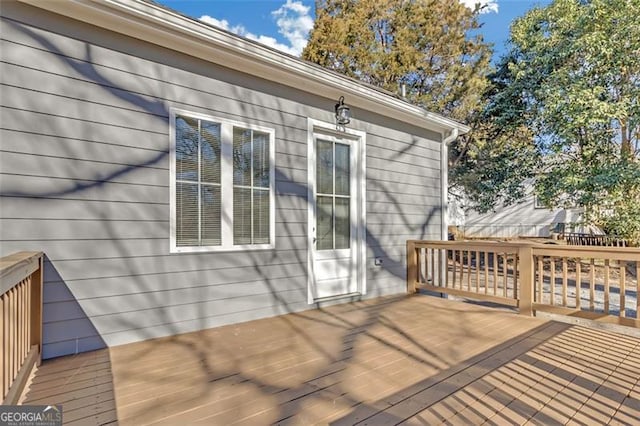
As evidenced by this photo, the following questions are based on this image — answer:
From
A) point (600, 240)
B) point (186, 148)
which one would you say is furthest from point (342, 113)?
point (600, 240)

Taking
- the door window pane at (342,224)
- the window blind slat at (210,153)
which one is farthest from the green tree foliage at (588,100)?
the window blind slat at (210,153)

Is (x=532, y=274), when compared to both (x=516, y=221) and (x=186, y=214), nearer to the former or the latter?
(x=186, y=214)

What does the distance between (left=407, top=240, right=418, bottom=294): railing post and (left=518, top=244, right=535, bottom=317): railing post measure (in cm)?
144

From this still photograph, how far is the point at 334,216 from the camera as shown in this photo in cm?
428

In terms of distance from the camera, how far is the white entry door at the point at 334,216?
4.08 m

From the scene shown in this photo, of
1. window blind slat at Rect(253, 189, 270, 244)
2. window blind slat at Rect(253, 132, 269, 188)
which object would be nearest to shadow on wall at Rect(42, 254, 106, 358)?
window blind slat at Rect(253, 189, 270, 244)

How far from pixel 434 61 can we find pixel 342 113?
739cm

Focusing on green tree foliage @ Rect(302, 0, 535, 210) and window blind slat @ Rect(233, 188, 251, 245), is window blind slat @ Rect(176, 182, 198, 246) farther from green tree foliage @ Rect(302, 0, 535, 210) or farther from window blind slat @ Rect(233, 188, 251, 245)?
green tree foliage @ Rect(302, 0, 535, 210)

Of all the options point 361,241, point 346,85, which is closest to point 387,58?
point 346,85

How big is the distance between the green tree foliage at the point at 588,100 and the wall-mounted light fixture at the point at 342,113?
18.7 feet

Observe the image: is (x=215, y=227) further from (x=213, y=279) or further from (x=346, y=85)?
(x=346, y=85)

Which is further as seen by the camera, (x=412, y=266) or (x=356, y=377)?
(x=412, y=266)

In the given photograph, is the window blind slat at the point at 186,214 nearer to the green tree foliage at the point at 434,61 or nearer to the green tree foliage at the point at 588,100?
the green tree foliage at the point at 588,100

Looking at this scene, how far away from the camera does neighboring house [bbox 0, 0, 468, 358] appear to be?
2.50m
